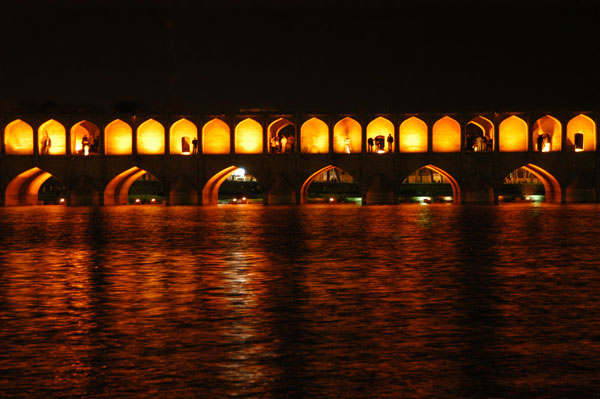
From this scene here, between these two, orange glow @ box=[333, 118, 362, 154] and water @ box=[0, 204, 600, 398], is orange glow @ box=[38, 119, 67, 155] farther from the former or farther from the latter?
water @ box=[0, 204, 600, 398]

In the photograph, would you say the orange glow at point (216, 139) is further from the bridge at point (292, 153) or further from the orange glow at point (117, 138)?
the orange glow at point (117, 138)

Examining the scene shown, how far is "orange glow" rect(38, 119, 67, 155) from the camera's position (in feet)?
132

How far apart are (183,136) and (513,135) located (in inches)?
597

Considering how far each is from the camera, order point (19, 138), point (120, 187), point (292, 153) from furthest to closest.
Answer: point (120, 187) < point (19, 138) < point (292, 153)

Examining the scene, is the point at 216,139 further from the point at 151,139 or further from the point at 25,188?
the point at 25,188

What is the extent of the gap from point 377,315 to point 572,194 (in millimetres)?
32872

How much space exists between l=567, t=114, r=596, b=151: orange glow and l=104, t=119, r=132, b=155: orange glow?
20.1 meters

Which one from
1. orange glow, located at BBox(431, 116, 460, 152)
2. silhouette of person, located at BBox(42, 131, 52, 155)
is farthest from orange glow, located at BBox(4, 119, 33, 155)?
orange glow, located at BBox(431, 116, 460, 152)

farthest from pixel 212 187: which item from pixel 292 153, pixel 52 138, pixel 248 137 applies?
pixel 52 138

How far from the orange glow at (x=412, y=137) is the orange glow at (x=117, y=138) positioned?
41.6ft

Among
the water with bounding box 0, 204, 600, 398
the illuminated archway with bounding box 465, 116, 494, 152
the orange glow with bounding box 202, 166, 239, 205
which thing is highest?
the illuminated archway with bounding box 465, 116, 494, 152

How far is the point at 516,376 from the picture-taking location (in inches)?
190

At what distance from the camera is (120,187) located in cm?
4134

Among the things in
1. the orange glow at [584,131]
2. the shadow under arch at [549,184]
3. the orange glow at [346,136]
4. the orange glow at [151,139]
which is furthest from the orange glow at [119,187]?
the orange glow at [584,131]
